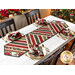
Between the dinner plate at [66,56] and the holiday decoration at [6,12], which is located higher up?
the holiday decoration at [6,12]

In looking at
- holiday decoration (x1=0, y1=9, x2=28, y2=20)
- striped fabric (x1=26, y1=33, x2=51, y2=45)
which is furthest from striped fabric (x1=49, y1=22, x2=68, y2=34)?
holiday decoration (x1=0, y1=9, x2=28, y2=20)

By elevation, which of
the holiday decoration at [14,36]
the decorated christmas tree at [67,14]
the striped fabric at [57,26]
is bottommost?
the holiday decoration at [14,36]

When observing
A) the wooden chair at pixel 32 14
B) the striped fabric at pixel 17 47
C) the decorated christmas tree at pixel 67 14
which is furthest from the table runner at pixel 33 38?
the decorated christmas tree at pixel 67 14

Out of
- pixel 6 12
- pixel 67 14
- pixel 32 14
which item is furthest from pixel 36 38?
pixel 67 14

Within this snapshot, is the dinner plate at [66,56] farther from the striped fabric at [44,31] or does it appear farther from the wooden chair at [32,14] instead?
the wooden chair at [32,14]

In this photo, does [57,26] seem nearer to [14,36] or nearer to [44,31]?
[44,31]

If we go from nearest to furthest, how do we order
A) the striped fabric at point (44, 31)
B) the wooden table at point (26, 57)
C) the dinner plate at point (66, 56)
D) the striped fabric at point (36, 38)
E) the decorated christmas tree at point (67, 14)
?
the dinner plate at point (66, 56), the wooden table at point (26, 57), the striped fabric at point (36, 38), the striped fabric at point (44, 31), the decorated christmas tree at point (67, 14)

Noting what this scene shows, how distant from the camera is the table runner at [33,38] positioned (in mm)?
1597

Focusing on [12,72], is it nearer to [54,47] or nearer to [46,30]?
[54,47]

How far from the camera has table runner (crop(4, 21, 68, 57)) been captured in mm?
1597

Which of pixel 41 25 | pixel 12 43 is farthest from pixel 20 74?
pixel 41 25

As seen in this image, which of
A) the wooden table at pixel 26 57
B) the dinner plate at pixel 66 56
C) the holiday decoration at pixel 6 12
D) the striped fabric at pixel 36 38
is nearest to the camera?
the dinner plate at pixel 66 56

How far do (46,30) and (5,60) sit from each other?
0.92 meters
